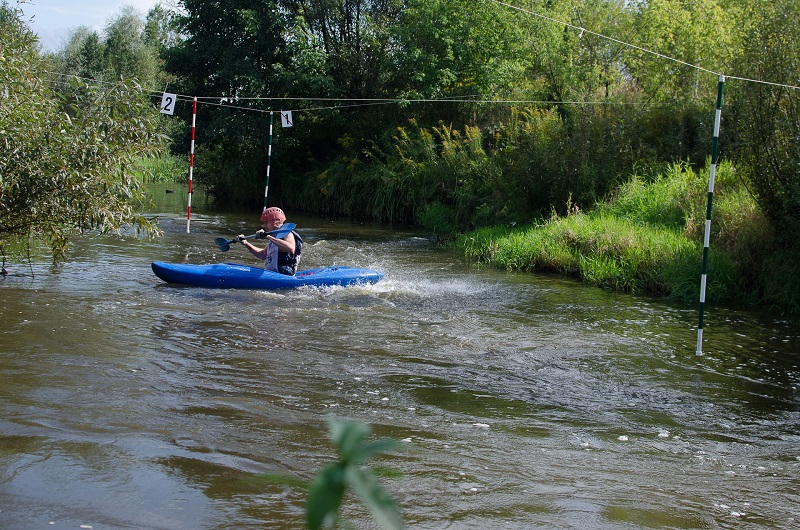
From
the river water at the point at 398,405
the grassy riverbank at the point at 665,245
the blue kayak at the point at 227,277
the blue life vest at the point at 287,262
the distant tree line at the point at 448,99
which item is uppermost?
the distant tree line at the point at 448,99

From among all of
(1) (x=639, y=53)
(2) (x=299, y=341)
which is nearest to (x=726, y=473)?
(2) (x=299, y=341)

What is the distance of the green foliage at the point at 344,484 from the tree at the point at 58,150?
737cm

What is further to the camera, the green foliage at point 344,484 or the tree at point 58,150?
the tree at point 58,150

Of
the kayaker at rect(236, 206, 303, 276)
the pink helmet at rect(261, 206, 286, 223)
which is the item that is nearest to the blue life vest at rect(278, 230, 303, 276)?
Answer: the kayaker at rect(236, 206, 303, 276)

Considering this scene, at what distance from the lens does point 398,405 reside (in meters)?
5.10

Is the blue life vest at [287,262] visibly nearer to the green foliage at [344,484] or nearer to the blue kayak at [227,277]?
the blue kayak at [227,277]

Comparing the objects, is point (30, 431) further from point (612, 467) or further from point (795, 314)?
point (795, 314)

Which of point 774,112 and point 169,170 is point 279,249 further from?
point 169,170

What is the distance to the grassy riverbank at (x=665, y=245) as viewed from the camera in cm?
998

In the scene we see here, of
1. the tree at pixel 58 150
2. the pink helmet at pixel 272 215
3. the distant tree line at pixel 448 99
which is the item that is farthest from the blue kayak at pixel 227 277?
the distant tree line at pixel 448 99

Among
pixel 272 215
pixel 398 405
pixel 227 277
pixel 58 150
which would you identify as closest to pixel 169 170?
pixel 272 215

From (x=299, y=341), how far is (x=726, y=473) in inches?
147

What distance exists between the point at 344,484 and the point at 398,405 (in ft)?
14.8

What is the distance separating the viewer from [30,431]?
414 cm
